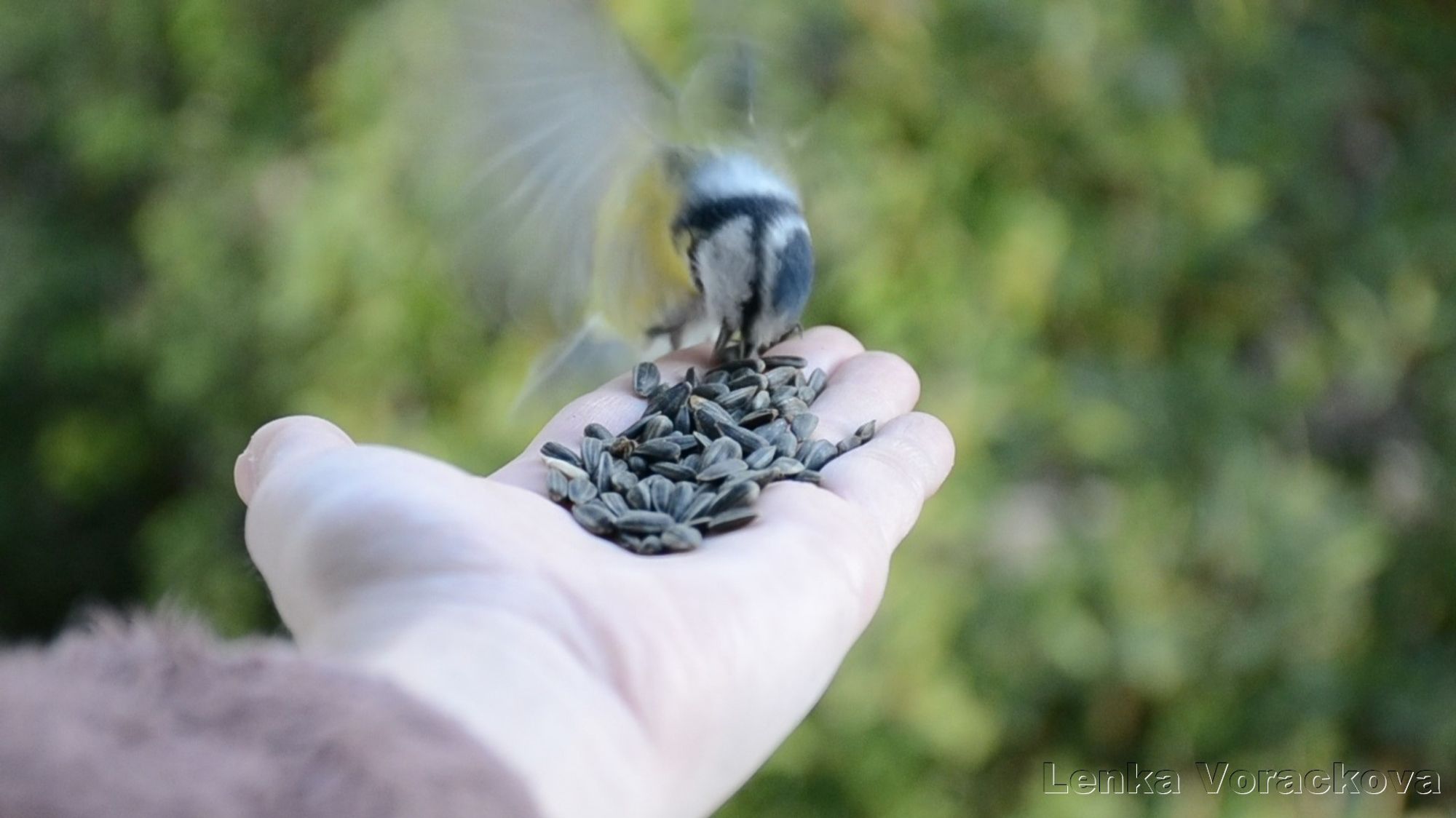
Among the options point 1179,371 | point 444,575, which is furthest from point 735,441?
point 1179,371

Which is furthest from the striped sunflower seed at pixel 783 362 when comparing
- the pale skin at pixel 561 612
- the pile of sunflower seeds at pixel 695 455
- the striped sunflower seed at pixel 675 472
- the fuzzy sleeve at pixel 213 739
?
the fuzzy sleeve at pixel 213 739

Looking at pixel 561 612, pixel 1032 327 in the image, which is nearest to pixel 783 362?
pixel 1032 327

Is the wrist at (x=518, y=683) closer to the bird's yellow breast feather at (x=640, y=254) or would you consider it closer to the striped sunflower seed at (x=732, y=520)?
the striped sunflower seed at (x=732, y=520)

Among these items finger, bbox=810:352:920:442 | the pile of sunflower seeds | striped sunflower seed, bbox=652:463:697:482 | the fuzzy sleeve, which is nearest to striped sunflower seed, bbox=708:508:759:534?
the pile of sunflower seeds

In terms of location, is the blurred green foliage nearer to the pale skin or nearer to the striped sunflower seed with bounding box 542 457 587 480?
the striped sunflower seed with bounding box 542 457 587 480

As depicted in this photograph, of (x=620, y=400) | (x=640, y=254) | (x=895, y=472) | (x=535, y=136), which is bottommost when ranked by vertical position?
(x=895, y=472)

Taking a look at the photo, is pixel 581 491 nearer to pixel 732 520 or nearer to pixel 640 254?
pixel 732 520

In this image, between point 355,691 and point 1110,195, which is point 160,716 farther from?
point 1110,195
